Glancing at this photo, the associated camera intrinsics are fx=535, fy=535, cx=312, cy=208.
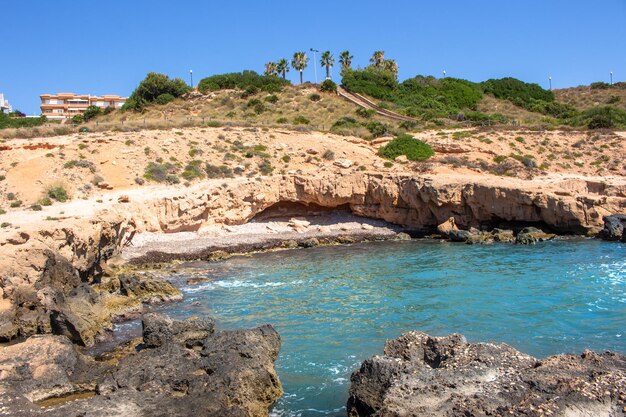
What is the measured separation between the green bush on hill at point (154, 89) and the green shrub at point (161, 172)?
99.2 feet

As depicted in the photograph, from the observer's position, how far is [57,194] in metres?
26.9

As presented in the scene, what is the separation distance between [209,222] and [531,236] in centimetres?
1732

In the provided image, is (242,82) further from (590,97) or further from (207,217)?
(590,97)

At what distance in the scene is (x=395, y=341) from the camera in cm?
1012

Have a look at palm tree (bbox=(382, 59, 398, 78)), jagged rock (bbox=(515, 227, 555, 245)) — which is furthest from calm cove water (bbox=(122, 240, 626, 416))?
palm tree (bbox=(382, 59, 398, 78))

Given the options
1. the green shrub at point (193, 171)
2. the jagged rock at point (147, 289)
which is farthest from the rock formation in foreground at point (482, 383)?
the green shrub at point (193, 171)

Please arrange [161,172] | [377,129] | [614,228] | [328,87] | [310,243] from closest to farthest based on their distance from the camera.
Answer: [614,228] → [310,243] → [161,172] → [377,129] → [328,87]

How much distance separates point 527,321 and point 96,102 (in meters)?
101

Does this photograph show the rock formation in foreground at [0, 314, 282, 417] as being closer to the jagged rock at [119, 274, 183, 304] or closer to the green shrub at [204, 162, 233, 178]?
the jagged rock at [119, 274, 183, 304]

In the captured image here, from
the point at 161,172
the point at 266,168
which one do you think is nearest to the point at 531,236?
the point at 266,168

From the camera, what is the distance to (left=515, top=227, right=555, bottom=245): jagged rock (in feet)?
88.6

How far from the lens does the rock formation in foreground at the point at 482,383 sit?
7.08 m

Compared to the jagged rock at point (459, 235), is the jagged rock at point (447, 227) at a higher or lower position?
higher

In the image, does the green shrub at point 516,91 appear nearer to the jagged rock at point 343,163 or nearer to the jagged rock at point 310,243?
the jagged rock at point 343,163
